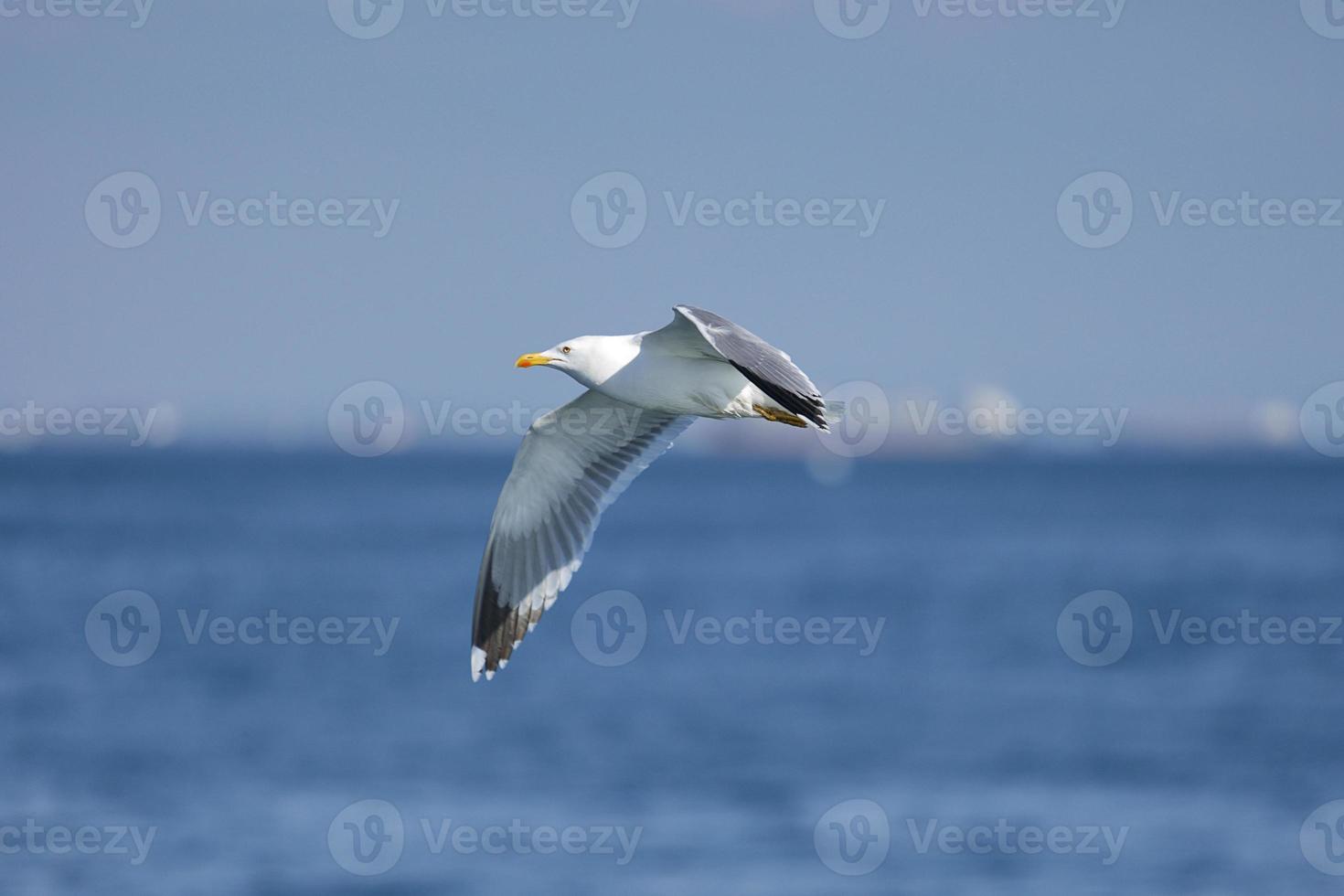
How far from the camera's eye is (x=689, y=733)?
25.2 meters

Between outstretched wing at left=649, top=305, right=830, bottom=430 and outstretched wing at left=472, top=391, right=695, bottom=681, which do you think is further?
outstretched wing at left=472, top=391, right=695, bottom=681

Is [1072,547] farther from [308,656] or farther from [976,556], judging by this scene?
[308,656]

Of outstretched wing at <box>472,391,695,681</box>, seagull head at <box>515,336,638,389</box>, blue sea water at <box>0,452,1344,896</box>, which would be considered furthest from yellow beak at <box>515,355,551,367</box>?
blue sea water at <box>0,452,1344,896</box>

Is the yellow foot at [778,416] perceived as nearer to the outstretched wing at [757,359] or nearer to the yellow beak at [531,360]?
the outstretched wing at [757,359]

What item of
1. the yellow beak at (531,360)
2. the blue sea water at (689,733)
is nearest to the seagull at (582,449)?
the yellow beak at (531,360)

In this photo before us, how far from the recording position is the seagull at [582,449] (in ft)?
31.6

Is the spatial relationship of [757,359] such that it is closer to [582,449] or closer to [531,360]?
[531,360]

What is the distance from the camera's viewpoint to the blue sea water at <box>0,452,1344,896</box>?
1762 cm

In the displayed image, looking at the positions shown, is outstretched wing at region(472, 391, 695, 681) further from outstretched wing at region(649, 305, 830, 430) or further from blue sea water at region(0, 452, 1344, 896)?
blue sea water at region(0, 452, 1344, 896)

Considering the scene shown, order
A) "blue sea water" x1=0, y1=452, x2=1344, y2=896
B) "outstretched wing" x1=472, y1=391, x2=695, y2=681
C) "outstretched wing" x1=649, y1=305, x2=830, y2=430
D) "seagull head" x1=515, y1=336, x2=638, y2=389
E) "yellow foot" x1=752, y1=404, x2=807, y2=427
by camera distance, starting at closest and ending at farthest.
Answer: "outstretched wing" x1=649, y1=305, x2=830, y2=430 → "yellow foot" x1=752, y1=404, x2=807, y2=427 → "seagull head" x1=515, y1=336, x2=638, y2=389 → "outstretched wing" x1=472, y1=391, x2=695, y2=681 → "blue sea water" x1=0, y1=452, x2=1344, y2=896

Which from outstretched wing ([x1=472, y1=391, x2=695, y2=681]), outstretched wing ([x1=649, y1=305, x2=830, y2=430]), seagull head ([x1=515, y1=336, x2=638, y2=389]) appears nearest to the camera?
outstretched wing ([x1=649, y1=305, x2=830, y2=430])

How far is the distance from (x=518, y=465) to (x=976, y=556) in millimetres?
50360

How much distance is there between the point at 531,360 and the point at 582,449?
1.60m

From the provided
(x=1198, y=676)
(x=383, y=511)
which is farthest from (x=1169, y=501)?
(x=1198, y=676)
